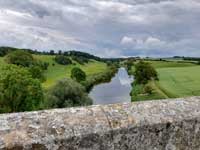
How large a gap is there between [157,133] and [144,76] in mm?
73677

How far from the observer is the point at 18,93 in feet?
132

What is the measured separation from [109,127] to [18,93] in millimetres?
39017

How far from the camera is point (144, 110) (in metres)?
2.57

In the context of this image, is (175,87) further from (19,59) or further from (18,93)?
(18,93)

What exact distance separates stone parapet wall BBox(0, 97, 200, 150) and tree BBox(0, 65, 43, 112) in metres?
38.1

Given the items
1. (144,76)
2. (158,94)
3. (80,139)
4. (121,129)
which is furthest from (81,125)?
(144,76)

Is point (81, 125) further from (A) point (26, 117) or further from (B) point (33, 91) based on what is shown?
(B) point (33, 91)

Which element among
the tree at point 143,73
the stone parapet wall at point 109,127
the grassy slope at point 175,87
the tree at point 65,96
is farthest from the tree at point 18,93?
the stone parapet wall at point 109,127

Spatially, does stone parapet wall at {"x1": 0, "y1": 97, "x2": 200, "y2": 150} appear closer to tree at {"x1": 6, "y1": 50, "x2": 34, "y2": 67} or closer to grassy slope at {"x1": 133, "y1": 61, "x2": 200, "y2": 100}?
grassy slope at {"x1": 133, "y1": 61, "x2": 200, "y2": 100}

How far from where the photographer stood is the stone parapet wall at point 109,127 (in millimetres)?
2107

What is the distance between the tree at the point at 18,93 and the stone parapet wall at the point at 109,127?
38.1 metres

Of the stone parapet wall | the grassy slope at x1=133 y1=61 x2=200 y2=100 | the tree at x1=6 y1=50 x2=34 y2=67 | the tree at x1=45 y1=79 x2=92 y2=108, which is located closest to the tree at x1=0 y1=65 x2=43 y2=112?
the tree at x1=45 y1=79 x2=92 y2=108

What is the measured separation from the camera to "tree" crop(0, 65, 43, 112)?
39875 mm

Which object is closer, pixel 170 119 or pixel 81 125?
pixel 81 125
